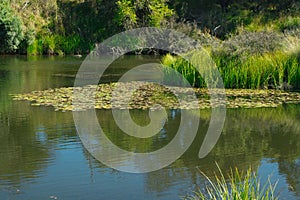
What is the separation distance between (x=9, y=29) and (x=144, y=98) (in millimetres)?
12479

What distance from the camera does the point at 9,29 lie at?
2155cm

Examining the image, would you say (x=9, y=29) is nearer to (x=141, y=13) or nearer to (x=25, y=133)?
(x=141, y=13)

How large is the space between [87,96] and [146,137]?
11.3 feet

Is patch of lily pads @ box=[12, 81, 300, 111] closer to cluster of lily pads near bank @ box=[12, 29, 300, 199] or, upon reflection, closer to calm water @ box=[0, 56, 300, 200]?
cluster of lily pads near bank @ box=[12, 29, 300, 199]

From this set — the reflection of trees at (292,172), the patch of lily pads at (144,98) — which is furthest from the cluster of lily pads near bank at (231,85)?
the reflection of trees at (292,172)

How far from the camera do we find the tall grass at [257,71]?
39.1 feet

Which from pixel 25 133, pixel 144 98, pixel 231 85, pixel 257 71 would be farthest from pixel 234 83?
pixel 25 133

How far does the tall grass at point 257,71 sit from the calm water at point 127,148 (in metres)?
2.09

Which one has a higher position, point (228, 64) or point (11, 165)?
point (228, 64)

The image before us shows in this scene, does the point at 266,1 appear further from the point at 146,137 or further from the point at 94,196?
the point at 94,196

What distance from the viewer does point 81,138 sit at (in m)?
7.77

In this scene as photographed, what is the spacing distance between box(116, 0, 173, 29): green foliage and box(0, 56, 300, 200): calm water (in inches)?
591

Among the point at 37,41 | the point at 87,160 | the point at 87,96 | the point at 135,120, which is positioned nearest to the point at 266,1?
the point at 37,41

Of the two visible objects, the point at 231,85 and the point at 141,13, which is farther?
the point at 141,13
